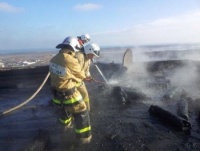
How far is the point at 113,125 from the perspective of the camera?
6.85m

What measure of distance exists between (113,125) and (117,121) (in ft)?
1.13

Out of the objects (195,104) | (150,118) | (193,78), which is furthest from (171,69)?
(150,118)

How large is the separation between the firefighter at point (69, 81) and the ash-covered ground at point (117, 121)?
0.50 m

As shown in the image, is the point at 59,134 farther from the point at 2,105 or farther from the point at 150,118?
the point at 2,105

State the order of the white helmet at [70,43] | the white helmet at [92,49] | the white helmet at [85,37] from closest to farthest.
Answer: the white helmet at [70,43]
the white helmet at [92,49]
the white helmet at [85,37]

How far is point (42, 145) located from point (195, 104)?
5202 millimetres

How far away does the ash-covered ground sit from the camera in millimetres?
5656

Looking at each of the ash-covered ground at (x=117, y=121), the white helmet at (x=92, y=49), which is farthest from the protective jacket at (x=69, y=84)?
the white helmet at (x=92, y=49)

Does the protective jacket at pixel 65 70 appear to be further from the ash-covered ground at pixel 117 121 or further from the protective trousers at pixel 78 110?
the ash-covered ground at pixel 117 121

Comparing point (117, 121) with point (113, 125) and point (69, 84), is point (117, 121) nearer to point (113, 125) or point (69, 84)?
point (113, 125)

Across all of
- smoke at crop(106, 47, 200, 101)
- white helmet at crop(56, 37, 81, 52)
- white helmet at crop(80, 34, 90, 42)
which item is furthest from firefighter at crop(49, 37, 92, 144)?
smoke at crop(106, 47, 200, 101)

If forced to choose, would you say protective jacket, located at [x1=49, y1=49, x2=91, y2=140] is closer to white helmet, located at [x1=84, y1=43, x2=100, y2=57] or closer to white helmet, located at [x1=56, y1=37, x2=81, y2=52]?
white helmet, located at [x1=56, y1=37, x2=81, y2=52]

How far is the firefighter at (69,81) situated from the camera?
5.19 metres

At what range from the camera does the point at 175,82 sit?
1237 centimetres
